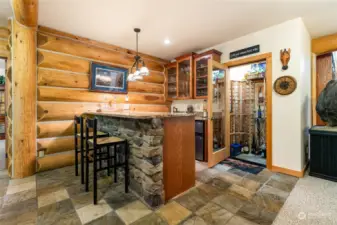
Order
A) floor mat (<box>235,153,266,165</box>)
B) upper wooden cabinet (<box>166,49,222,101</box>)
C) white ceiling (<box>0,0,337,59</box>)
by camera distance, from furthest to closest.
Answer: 1. upper wooden cabinet (<box>166,49,222,101</box>)
2. floor mat (<box>235,153,266,165</box>)
3. white ceiling (<box>0,0,337,59</box>)

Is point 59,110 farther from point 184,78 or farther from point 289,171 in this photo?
point 289,171

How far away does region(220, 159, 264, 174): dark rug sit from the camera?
2840 mm

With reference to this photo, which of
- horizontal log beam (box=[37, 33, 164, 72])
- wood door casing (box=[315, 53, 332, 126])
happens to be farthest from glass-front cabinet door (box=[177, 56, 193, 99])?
wood door casing (box=[315, 53, 332, 126])

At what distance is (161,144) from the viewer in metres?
1.82

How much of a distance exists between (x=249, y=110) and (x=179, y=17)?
9.32 feet

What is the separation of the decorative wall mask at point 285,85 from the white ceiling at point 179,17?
98 cm

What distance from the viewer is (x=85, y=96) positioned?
3254mm

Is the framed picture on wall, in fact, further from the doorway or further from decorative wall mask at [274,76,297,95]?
decorative wall mask at [274,76,297,95]

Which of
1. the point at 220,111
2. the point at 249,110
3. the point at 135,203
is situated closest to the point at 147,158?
the point at 135,203

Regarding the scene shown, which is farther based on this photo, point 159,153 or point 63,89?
point 63,89

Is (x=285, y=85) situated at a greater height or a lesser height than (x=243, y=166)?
greater

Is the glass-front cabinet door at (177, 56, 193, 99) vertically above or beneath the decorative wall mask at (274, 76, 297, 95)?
above

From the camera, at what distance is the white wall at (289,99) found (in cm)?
257

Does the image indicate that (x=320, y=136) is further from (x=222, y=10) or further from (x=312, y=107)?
(x=222, y=10)
